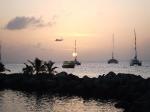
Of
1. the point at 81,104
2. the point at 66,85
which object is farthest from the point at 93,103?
the point at 66,85

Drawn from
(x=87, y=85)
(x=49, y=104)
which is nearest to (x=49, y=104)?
(x=49, y=104)

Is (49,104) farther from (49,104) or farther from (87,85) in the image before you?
(87,85)

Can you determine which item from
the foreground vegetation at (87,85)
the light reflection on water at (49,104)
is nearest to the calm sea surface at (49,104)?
the light reflection on water at (49,104)

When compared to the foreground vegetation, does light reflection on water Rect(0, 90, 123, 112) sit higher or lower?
A: lower

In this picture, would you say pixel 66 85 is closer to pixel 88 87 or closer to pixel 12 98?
pixel 88 87

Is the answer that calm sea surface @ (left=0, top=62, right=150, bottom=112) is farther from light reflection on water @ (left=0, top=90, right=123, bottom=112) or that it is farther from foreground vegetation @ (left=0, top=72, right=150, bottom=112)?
foreground vegetation @ (left=0, top=72, right=150, bottom=112)

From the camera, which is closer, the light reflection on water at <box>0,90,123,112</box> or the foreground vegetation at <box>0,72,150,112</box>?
the light reflection on water at <box>0,90,123,112</box>

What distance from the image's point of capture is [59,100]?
5931cm

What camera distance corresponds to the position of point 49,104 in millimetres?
55000

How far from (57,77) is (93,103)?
21.0m

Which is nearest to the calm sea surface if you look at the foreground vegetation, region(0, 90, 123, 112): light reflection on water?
region(0, 90, 123, 112): light reflection on water

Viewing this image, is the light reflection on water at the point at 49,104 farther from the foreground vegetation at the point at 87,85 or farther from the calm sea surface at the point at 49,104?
the foreground vegetation at the point at 87,85

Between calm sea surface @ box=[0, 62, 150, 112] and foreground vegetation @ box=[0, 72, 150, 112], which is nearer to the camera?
calm sea surface @ box=[0, 62, 150, 112]

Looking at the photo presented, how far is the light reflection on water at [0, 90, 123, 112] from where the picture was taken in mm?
50094
